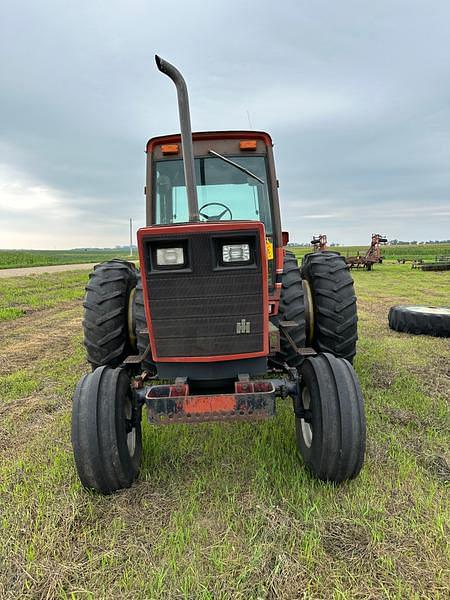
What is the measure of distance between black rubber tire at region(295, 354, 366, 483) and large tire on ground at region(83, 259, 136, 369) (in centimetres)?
200

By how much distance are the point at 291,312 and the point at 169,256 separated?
1.63 metres

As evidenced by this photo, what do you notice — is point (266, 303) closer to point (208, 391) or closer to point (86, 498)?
point (208, 391)

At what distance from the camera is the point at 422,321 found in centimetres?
685

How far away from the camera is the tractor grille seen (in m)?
2.53

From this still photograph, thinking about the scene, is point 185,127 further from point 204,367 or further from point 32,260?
point 32,260

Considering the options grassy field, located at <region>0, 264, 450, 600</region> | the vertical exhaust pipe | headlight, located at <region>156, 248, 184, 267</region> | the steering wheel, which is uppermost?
the vertical exhaust pipe

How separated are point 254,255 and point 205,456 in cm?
159

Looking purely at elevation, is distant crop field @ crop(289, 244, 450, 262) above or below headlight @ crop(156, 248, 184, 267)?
below

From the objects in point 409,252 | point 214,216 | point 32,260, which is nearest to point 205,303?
point 214,216

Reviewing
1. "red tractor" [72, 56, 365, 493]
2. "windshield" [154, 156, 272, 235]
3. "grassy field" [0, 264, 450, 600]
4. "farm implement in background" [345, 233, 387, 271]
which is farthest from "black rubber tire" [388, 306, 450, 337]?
"farm implement in background" [345, 233, 387, 271]

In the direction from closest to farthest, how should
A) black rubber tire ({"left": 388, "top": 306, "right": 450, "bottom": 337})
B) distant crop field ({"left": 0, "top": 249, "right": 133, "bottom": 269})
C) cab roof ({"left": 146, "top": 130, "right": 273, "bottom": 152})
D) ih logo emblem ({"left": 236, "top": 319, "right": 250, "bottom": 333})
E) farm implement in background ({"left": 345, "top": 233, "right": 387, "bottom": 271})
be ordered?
ih logo emblem ({"left": 236, "top": 319, "right": 250, "bottom": 333})
cab roof ({"left": 146, "top": 130, "right": 273, "bottom": 152})
black rubber tire ({"left": 388, "top": 306, "right": 450, "bottom": 337})
farm implement in background ({"left": 345, "top": 233, "right": 387, "bottom": 271})
distant crop field ({"left": 0, "top": 249, "right": 133, "bottom": 269})

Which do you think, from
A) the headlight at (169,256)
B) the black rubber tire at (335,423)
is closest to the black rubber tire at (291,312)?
the black rubber tire at (335,423)

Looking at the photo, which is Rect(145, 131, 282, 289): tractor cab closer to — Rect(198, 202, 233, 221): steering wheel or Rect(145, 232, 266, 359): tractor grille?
Rect(198, 202, 233, 221): steering wheel

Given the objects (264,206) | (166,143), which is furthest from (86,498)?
(166,143)
